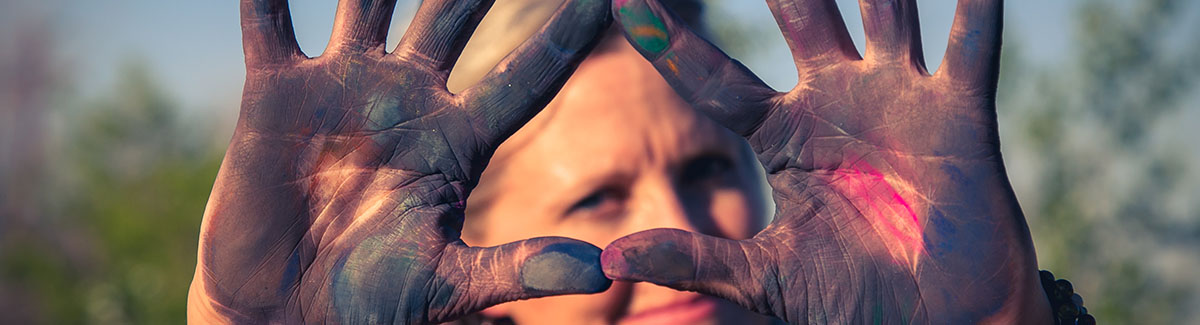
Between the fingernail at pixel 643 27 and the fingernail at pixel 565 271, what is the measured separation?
322mm

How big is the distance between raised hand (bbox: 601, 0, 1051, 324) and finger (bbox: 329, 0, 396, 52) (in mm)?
374

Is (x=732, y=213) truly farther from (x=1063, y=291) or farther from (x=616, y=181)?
(x=1063, y=291)

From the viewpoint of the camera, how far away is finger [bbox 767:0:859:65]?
4.22ft

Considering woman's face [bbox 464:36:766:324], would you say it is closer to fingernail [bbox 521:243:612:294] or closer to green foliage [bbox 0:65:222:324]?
fingernail [bbox 521:243:612:294]

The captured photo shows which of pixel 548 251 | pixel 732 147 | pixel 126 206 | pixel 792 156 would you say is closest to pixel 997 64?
pixel 792 156

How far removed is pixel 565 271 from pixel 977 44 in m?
0.69

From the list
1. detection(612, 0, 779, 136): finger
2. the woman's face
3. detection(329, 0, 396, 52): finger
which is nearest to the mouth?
the woman's face

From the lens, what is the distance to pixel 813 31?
129cm

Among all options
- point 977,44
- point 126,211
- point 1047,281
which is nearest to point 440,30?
point 977,44

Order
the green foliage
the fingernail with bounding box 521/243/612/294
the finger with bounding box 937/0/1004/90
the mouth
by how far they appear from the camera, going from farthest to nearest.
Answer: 1. the green foliage
2. the mouth
3. the finger with bounding box 937/0/1004/90
4. the fingernail with bounding box 521/243/612/294

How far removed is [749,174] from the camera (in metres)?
1.77

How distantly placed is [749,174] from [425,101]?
0.77m

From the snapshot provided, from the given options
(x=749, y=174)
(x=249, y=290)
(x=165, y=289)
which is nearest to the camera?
(x=249, y=290)

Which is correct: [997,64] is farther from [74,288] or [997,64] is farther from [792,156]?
[74,288]
